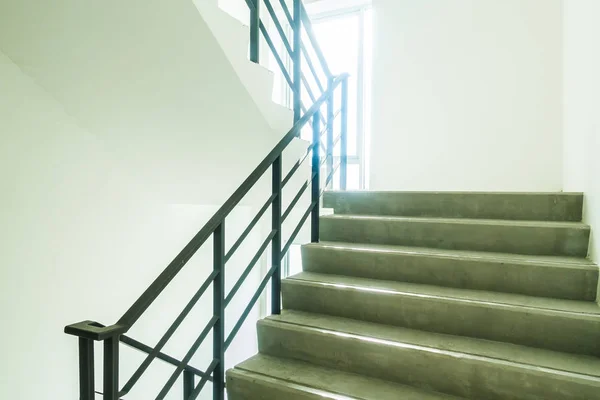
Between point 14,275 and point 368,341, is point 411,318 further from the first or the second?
point 14,275

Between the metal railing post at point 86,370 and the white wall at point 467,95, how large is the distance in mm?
3177

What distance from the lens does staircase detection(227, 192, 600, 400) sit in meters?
1.41

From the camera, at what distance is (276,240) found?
6.24 ft

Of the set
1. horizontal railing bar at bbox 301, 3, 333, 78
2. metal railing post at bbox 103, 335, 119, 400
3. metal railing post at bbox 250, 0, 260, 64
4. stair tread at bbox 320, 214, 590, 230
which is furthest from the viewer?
horizontal railing bar at bbox 301, 3, 333, 78

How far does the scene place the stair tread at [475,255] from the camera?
169 centimetres

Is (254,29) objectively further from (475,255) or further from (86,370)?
(86,370)

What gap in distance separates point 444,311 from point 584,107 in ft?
4.47

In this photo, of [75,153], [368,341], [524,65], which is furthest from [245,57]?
[524,65]

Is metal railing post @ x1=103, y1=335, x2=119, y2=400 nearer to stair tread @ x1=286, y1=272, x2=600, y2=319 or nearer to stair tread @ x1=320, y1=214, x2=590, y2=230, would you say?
stair tread @ x1=286, y1=272, x2=600, y2=319

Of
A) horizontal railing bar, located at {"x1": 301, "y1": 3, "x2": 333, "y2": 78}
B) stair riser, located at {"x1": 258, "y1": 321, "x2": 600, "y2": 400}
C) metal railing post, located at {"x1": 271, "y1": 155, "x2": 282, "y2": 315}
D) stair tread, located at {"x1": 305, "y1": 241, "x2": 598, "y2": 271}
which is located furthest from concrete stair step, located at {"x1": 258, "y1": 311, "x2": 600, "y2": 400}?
horizontal railing bar, located at {"x1": 301, "y1": 3, "x2": 333, "y2": 78}

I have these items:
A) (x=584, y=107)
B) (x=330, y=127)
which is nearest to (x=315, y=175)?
(x=330, y=127)

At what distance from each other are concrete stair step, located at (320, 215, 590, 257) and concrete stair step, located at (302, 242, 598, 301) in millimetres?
60

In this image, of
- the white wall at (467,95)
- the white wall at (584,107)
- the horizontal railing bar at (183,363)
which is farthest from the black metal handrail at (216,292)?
the white wall at (584,107)

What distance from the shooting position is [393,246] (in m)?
2.16
